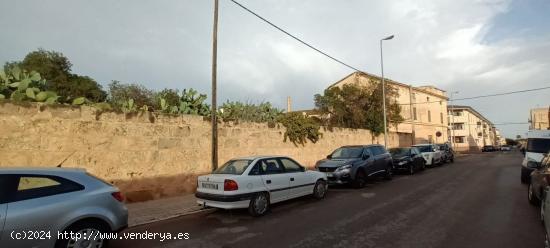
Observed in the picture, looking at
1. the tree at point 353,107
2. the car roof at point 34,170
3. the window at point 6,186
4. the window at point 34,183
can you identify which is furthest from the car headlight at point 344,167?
the tree at point 353,107

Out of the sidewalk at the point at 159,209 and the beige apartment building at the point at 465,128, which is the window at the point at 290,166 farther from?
the beige apartment building at the point at 465,128

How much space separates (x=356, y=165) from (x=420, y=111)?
38911 millimetres

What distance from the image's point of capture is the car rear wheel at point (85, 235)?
498cm

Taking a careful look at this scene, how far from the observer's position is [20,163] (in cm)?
867

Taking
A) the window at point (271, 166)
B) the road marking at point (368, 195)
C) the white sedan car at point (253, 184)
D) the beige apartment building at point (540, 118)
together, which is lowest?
the road marking at point (368, 195)

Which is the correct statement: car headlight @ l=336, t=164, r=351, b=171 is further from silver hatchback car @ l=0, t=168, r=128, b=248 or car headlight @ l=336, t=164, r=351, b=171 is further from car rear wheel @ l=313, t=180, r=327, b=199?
silver hatchback car @ l=0, t=168, r=128, b=248

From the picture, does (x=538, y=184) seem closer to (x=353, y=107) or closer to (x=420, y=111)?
(x=353, y=107)

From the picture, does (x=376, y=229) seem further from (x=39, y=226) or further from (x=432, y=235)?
(x=39, y=226)

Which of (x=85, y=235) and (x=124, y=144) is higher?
(x=124, y=144)

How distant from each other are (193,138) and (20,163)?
5.36 m

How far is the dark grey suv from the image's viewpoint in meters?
12.9

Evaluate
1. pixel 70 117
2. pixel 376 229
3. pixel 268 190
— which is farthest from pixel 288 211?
pixel 70 117

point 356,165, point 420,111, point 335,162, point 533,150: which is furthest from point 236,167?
point 420,111

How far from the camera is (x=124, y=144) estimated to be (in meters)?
10.7
